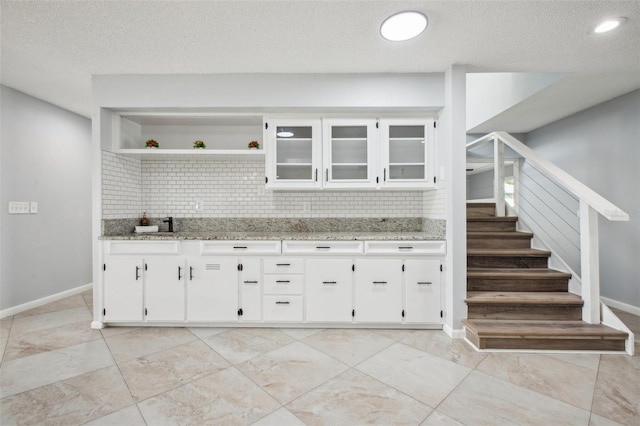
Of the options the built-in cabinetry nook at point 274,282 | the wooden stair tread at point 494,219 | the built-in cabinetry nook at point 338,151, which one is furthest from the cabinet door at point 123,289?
the wooden stair tread at point 494,219

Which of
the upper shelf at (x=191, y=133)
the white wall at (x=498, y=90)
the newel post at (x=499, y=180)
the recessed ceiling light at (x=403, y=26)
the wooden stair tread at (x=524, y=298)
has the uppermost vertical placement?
the white wall at (x=498, y=90)

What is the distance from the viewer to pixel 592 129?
3.67m

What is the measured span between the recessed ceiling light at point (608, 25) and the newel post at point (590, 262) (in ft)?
4.30

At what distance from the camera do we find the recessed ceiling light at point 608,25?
6.68 ft

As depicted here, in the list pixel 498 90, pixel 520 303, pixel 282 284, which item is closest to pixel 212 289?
pixel 282 284

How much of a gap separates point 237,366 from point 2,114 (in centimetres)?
364

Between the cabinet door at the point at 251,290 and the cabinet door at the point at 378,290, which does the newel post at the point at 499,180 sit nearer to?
the cabinet door at the point at 378,290

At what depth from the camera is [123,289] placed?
Result: 2.82m

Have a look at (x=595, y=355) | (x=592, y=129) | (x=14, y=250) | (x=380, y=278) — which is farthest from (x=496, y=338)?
→ (x=14, y=250)

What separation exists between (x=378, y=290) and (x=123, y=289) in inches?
97.3

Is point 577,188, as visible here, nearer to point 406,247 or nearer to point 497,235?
point 497,235

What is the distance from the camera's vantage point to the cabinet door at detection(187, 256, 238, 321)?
2.80 metres

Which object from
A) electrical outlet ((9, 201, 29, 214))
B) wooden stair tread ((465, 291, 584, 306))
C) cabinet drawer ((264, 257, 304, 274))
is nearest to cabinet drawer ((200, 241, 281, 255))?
cabinet drawer ((264, 257, 304, 274))

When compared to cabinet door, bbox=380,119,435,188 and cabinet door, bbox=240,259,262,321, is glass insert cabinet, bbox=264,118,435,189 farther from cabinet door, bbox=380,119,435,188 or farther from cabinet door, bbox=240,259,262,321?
cabinet door, bbox=240,259,262,321
